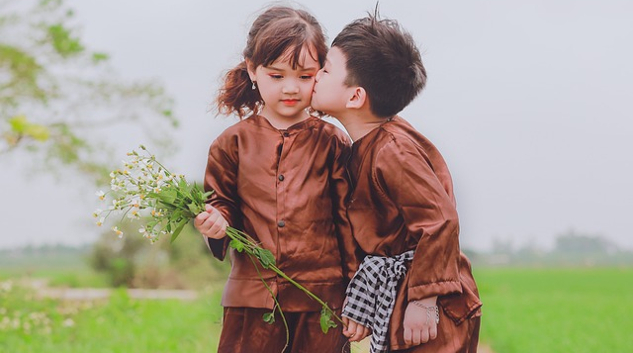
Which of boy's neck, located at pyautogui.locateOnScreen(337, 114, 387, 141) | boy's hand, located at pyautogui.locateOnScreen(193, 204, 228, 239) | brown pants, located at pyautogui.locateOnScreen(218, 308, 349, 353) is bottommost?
brown pants, located at pyautogui.locateOnScreen(218, 308, 349, 353)

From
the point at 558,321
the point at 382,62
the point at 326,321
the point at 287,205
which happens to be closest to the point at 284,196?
the point at 287,205

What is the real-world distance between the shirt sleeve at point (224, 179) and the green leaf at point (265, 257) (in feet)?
0.58

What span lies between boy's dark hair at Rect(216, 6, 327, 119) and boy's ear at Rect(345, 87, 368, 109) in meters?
0.20

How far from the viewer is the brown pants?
9.21 ft

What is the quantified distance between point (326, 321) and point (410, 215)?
0.47m

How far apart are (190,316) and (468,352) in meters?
5.80

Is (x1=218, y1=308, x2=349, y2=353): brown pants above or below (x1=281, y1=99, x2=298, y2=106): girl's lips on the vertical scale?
below

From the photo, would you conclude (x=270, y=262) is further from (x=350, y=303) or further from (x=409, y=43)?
(x=409, y=43)

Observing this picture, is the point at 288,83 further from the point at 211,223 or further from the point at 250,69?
the point at 211,223

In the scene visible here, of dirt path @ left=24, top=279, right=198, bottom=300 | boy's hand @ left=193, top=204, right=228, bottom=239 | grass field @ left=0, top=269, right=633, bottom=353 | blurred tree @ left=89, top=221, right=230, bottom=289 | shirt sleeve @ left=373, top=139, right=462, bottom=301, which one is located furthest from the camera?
blurred tree @ left=89, top=221, right=230, bottom=289

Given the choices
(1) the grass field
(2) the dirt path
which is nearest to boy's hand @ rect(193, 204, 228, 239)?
(1) the grass field

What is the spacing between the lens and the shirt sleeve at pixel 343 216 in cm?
276

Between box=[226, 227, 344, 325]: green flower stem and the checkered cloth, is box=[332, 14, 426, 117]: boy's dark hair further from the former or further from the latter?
box=[226, 227, 344, 325]: green flower stem

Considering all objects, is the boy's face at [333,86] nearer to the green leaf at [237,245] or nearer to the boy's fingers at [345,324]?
the green leaf at [237,245]
